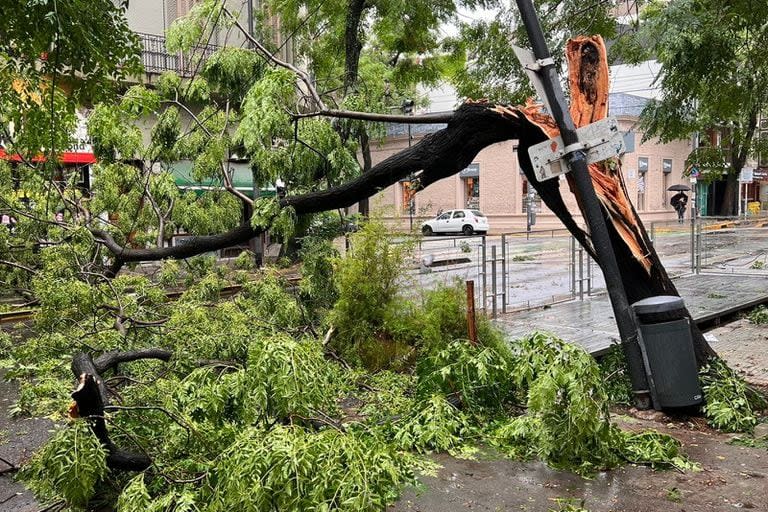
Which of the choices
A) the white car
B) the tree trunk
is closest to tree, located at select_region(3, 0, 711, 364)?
the tree trunk

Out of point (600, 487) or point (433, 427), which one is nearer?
point (600, 487)

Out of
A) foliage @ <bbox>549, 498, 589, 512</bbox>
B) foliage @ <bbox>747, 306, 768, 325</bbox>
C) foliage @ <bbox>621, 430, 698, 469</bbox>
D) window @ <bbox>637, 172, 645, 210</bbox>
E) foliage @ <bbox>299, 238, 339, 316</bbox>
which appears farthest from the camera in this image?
window @ <bbox>637, 172, 645, 210</bbox>

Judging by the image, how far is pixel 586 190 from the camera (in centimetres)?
642

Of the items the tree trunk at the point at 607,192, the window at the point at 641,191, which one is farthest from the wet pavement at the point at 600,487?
the window at the point at 641,191

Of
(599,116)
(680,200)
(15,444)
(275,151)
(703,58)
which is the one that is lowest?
(15,444)

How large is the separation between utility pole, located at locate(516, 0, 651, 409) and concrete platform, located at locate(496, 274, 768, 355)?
228cm

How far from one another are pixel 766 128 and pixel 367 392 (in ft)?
49.1

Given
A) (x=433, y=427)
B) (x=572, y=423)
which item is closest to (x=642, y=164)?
(x=433, y=427)

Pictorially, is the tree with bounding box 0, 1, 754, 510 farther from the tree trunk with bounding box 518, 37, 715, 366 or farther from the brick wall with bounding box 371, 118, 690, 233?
the brick wall with bounding box 371, 118, 690, 233

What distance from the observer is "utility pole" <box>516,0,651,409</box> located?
6406mm

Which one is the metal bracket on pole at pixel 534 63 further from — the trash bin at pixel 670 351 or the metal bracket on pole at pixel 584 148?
the trash bin at pixel 670 351

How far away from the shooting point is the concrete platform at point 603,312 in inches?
404

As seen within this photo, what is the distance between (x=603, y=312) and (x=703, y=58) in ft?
16.8

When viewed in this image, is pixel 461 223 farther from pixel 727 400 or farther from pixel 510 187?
pixel 727 400
